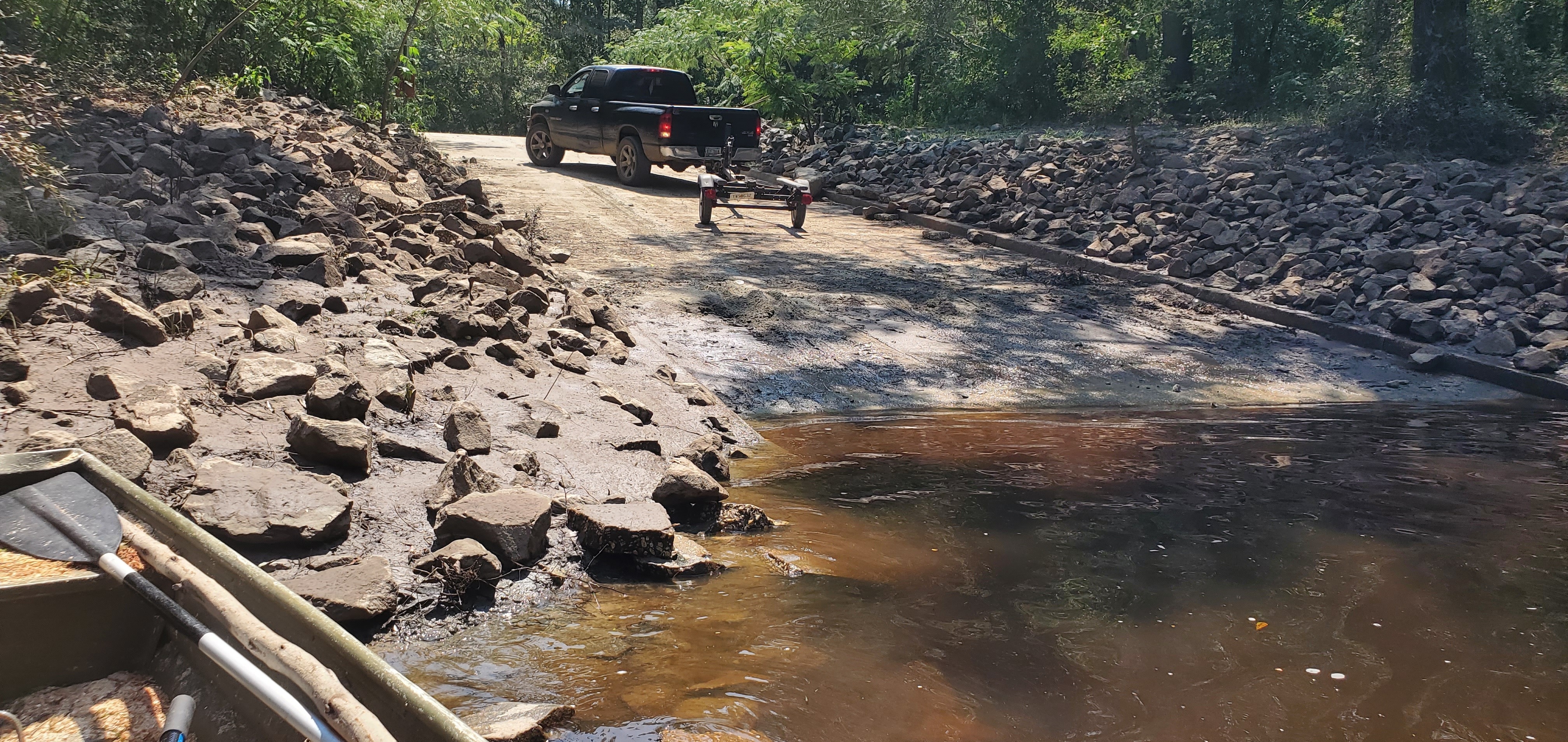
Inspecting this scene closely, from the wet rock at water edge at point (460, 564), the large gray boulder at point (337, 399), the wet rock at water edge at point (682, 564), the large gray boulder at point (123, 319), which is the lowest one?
the wet rock at water edge at point (682, 564)

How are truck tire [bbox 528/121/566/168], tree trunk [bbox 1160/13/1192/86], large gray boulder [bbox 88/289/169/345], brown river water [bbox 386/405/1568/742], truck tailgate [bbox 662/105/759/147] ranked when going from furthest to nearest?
truck tire [bbox 528/121/566/168] < tree trunk [bbox 1160/13/1192/86] < truck tailgate [bbox 662/105/759/147] < large gray boulder [bbox 88/289/169/345] < brown river water [bbox 386/405/1568/742]

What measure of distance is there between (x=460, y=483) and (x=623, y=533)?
74cm

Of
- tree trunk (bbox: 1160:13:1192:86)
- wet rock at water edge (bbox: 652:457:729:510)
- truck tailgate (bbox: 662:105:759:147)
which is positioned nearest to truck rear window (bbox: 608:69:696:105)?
truck tailgate (bbox: 662:105:759:147)

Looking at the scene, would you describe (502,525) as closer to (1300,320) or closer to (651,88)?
(1300,320)

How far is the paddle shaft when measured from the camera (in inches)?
92.8

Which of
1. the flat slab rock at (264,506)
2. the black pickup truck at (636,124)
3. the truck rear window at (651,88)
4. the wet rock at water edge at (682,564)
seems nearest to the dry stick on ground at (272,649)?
the flat slab rock at (264,506)

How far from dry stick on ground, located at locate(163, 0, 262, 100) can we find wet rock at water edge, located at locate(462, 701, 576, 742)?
10940 millimetres

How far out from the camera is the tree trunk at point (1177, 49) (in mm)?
19344

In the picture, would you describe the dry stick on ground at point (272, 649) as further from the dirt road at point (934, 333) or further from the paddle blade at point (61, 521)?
the dirt road at point (934, 333)

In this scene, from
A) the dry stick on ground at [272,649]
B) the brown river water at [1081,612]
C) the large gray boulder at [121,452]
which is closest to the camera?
the dry stick on ground at [272,649]

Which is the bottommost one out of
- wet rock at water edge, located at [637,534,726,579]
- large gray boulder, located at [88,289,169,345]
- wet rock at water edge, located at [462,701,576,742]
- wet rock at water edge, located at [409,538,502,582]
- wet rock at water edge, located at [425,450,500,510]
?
wet rock at water edge, located at [637,534,726,579]

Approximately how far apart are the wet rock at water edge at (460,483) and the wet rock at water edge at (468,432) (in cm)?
47

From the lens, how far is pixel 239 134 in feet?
33.4

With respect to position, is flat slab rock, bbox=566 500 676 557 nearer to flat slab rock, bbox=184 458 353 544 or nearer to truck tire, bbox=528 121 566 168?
flat slab rock, bbox=184 458 353 544
